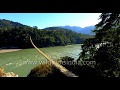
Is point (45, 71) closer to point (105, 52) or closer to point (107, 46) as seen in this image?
point (105, 52)

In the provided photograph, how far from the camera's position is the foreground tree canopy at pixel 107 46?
7875 mm

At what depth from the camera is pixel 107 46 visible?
27.0 ft

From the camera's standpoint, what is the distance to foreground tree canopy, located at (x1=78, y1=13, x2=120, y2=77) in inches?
310

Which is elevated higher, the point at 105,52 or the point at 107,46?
the point at 107,46

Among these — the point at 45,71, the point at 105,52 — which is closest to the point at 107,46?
the point at 105,52

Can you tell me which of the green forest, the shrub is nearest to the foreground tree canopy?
the green forest

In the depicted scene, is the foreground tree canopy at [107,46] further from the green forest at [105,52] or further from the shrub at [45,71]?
the shrub at [45,71]

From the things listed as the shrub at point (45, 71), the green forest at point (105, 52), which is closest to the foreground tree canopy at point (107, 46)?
the green forest at point (105, 52)

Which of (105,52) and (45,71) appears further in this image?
(45,71)

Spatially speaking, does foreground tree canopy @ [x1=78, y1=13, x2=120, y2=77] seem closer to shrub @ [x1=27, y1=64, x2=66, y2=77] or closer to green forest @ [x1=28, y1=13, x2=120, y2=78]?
green forest @ [x1=28, y1=13, x2=120, y2=78]
